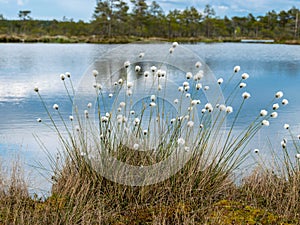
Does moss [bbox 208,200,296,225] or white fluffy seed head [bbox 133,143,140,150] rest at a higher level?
white fluffy seed head [bbox 133,143,140,150]

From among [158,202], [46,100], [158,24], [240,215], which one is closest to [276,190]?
[240,215]

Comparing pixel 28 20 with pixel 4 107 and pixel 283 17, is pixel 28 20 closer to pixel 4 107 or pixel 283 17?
pixel 283 17

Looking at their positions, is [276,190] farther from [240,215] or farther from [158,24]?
[158,24]

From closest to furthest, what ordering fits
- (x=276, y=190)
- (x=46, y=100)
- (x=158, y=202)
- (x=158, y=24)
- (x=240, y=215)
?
1. (x=240, y=215)
2. (x=158, y=202)
3. (x=276, y=190)
4. (x=46, y=100)
5. (x=158, y=24)

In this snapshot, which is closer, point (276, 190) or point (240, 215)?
point (240, 215)

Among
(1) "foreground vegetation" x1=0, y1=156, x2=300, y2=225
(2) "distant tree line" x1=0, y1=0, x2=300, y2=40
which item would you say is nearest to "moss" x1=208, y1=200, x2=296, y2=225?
(1) "foreground vegetation" x1=0, y1=156, x2=300, y2=225

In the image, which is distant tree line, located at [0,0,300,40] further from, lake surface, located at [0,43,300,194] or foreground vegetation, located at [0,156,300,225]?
foreground vegetation, located at [0,156,300,225]

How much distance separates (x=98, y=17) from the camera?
47.0 meters

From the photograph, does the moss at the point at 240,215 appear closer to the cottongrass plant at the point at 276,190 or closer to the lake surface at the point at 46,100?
the cottongrass plant at the point at 276,190

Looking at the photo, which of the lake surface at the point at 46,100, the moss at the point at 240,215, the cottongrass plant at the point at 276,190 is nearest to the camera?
the moss at the point at 240,215

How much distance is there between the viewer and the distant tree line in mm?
46500

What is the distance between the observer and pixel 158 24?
50812mm

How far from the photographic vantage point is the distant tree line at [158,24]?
1831 inches

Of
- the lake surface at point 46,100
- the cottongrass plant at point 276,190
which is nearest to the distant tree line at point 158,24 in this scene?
the lake surface at point 46,100
